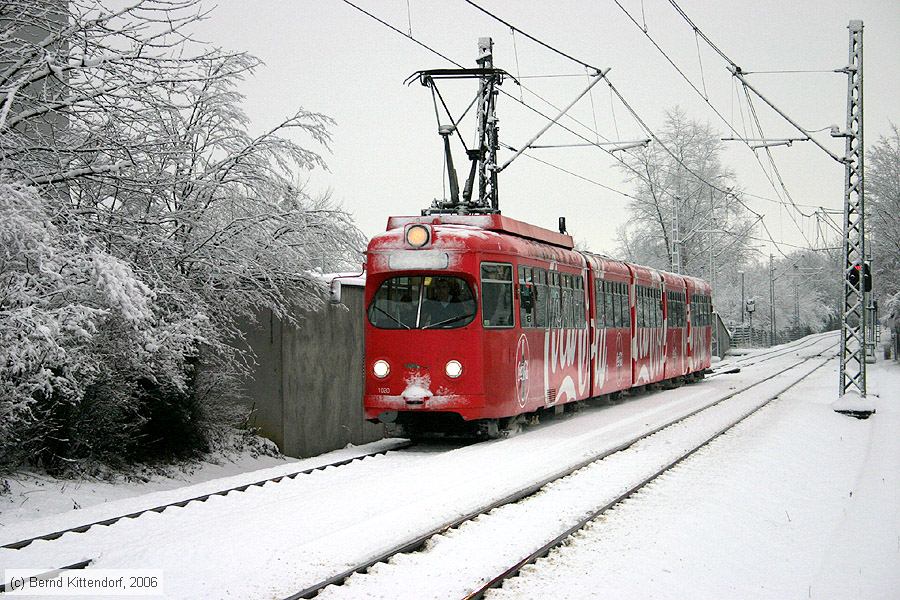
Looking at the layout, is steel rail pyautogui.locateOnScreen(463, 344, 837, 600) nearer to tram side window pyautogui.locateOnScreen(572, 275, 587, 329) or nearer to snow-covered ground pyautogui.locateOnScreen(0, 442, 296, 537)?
tram side window pyautogui.locateOnScreen(572, 275, 587, 329)

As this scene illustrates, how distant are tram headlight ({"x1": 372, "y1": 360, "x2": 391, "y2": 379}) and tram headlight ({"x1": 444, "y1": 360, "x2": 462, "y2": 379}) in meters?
0.83

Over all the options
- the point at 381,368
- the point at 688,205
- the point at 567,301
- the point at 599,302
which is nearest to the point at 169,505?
the point at 381,368

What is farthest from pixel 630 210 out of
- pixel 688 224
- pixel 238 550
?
pixel 238 550

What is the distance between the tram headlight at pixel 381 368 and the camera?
1399cm

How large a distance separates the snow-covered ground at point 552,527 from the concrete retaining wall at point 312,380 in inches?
102

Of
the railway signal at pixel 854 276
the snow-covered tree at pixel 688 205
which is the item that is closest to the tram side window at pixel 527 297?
the railway signal at pixel 854 276

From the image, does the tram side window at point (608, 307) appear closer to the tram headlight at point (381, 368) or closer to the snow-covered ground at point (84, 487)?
the tram headlight at point (381, 368)

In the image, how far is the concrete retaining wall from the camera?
1544 cm

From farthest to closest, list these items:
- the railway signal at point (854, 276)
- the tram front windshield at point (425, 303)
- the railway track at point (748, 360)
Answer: the railway track at point (748, 360)
the railway signal at point (854, 276)
the tram front windshield at point (425, 303)

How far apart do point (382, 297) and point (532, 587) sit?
7945mm

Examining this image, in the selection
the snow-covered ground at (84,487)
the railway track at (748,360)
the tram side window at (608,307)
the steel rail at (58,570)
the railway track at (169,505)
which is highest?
the tram side window at (608,307)

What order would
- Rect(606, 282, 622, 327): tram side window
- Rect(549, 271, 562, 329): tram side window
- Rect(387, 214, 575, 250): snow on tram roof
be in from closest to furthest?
Rect(387, 214, 575, 250): snow on tram roof < Rect(549, 271, 562, 329): tram side window < Rect(606, 282, 622, 327): tram side window

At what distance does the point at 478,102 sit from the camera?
24594 mm

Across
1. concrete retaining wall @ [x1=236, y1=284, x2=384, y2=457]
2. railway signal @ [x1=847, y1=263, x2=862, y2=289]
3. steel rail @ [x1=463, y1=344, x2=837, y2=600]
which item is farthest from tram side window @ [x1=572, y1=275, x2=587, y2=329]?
railway signal @ [x1=847, y1=263, x2=862, y2=289]
